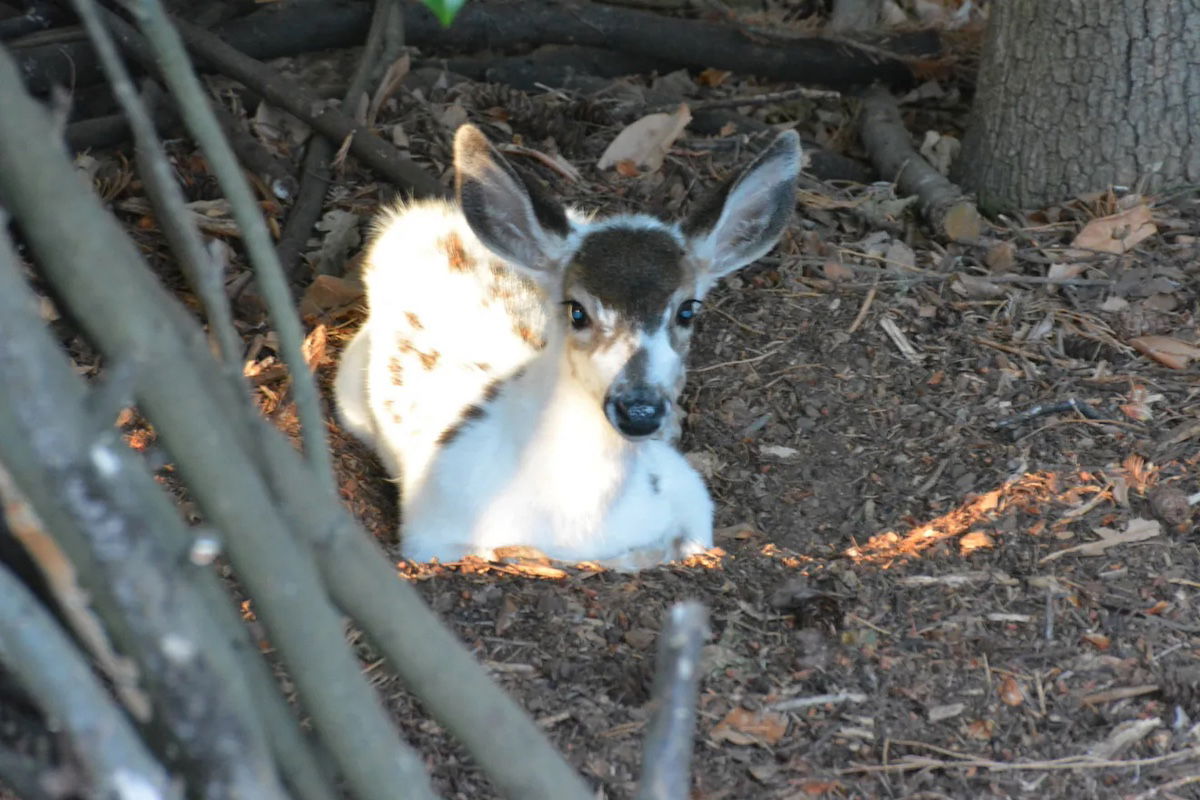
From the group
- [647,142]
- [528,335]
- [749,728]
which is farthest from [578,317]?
[647,142]

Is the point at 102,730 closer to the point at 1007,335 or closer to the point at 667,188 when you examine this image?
the point at 1007,335

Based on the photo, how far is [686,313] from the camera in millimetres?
4605

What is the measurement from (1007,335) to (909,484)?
90 centimetres

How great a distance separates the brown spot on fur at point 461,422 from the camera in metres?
4.97

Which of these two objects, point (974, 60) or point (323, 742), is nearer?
point (323, 742)

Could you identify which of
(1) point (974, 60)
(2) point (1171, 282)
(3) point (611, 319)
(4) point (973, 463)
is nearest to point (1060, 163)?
(2) point (1171, 282)

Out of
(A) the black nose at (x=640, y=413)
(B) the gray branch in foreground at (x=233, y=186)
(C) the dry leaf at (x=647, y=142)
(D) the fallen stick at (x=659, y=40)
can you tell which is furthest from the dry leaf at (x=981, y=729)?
(D) the fallen stick at (x=659, y=40)

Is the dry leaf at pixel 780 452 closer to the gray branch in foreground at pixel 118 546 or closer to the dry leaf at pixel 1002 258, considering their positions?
the dry leaf at pixel 1002 258

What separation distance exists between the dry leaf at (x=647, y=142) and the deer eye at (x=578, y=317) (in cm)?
223

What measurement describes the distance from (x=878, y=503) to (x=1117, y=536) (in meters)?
1.00

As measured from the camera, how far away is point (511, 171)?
467 centimetres

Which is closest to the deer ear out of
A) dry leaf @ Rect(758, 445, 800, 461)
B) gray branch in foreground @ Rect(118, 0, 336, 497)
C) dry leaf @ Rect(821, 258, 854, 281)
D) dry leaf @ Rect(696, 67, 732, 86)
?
dry leaf @ Rect(758, 445, 800, 461)

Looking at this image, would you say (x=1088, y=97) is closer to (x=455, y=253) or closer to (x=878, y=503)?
(x=878, y=503)

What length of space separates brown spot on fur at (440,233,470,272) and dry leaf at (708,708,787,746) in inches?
105
